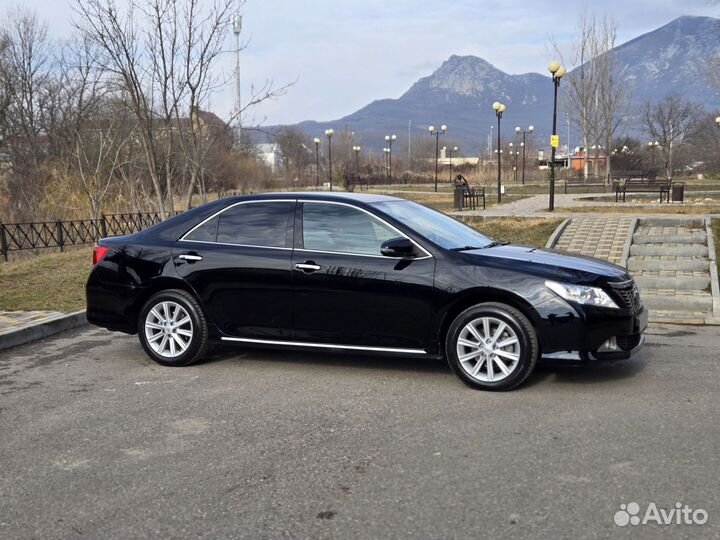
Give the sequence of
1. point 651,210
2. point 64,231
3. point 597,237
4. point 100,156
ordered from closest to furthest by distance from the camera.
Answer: point 597,237 → point 651,210 → point 100,156 → point 64,231

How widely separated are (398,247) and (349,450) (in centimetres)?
196

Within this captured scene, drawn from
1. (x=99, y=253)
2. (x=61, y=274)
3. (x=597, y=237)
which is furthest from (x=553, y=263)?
(x=61, y=274)

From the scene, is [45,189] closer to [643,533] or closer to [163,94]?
[163,94]

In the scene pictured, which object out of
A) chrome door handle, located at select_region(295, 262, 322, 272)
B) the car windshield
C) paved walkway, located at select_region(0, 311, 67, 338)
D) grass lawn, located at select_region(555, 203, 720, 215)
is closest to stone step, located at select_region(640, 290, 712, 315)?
the car windshield

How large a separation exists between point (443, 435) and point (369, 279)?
168 centimetres

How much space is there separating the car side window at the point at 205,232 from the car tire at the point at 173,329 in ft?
1.66

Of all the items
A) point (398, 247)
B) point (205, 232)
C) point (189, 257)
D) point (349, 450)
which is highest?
point (205, 232)

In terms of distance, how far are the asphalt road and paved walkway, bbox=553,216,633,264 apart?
17.7ft

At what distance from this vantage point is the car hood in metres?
5.48

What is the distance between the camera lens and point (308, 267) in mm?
5973

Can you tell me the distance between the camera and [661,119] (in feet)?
228

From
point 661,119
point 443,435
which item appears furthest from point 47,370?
point 661,119

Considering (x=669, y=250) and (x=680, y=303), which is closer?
(x=680, y=303)

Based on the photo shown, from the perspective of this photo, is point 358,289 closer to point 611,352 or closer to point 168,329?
point 168,329
